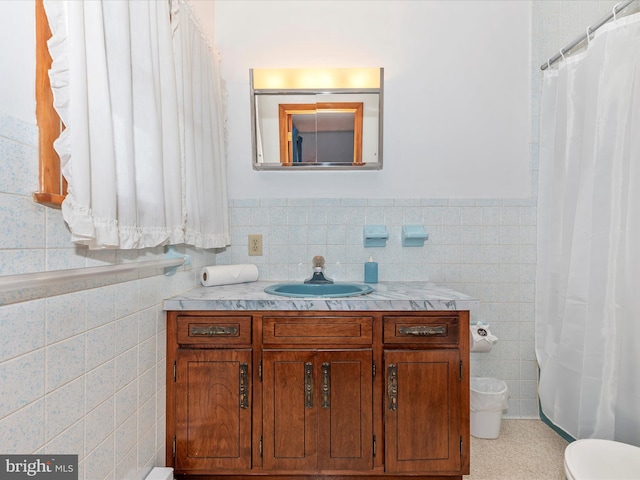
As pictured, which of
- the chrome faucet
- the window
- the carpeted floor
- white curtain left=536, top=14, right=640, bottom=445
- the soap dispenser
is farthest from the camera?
the soap dispenser

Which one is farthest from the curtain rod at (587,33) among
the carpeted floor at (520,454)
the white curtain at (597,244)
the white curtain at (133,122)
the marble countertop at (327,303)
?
the carpeted floor at (520,454)

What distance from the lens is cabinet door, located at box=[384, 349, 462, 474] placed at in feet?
5.18

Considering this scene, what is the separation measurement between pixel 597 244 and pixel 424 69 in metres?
1.32

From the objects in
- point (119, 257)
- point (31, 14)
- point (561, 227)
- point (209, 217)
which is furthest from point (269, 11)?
point (561, 227)

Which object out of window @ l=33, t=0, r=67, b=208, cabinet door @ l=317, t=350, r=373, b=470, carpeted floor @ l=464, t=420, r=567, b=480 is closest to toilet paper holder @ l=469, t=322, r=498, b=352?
carpeted floor @ l=464, t=420, r=567, b=480

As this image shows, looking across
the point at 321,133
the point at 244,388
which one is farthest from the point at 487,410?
the point at 321,133

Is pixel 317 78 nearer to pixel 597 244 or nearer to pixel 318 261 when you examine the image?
pixel 318 261

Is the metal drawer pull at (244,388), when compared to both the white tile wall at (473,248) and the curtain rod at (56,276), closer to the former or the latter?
the curtain rod at (56,276)

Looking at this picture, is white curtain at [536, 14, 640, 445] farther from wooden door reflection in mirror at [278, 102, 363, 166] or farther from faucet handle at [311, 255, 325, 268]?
faucet handle at [311, 255, 325, 268]

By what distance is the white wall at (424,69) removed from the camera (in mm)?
2189

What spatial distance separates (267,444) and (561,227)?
1.77 metres

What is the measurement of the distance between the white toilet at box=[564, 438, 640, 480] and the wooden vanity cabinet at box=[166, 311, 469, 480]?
390mm

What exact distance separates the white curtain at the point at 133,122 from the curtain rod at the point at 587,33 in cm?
181

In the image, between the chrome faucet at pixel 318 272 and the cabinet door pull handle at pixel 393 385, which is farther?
the chrome faucet at pixel 318 272
